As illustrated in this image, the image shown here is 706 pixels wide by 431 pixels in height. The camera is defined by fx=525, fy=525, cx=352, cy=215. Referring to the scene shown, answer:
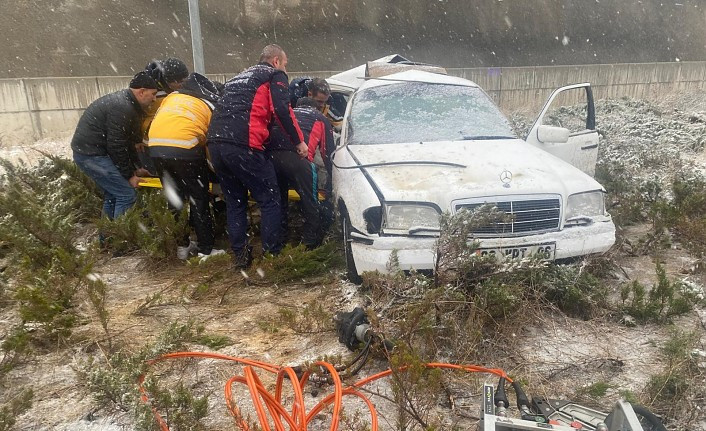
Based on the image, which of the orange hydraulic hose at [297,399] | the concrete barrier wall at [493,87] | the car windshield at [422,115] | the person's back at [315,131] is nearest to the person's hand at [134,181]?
the person's back at [315,131]

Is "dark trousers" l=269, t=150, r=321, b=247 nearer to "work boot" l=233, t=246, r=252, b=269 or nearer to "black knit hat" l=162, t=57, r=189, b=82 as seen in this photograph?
"work boot" l=233, t=246, r=252, b=269

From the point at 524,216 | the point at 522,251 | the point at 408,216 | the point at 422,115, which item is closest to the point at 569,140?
the point at 422,115

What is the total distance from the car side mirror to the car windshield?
0.27 metres

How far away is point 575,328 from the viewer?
3.69 metres

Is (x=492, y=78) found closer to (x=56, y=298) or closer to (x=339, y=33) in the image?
(x=339, y=33)

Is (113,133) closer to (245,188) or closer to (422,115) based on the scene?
(245,188)

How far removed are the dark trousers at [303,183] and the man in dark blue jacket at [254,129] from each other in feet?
0.59

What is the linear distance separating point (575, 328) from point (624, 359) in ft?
1.40

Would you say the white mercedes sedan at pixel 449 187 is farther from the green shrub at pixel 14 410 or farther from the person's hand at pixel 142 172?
the green shrub at pixel 14 410

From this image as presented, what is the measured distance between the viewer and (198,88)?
4.93m

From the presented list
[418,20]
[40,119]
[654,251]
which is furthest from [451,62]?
[654,251]

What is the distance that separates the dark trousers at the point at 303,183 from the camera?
490cm

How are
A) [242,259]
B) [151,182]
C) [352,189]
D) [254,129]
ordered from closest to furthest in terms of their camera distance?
[352,189], [254,129], [242,259], [151,182]

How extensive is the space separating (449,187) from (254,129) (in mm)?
1766
